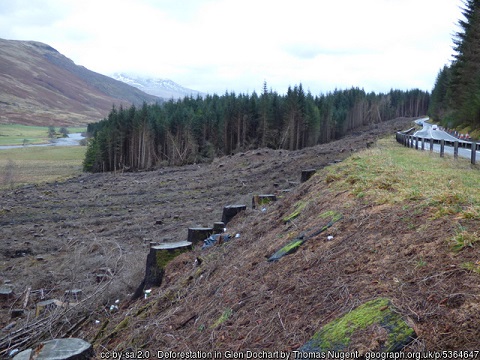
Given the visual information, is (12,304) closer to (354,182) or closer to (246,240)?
(246,240)

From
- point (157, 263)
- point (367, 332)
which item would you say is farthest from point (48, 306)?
point (367, 332)

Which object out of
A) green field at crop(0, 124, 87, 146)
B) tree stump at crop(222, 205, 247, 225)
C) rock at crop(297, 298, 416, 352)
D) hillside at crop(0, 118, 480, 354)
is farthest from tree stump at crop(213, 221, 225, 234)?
green field at crop(0, 124, 87, 146)

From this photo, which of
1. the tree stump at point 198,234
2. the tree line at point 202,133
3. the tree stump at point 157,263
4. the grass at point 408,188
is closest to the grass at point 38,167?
the tree line at point 202,133

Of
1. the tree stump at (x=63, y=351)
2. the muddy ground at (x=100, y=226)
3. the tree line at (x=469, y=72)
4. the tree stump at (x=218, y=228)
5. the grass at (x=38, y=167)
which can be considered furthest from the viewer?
the grass at (x=38, y=167)

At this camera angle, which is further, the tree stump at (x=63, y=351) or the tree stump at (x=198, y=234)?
the tree stump at (x=198, y=234)

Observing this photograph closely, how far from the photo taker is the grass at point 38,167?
56.0 m

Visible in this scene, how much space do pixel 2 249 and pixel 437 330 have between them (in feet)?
61.6

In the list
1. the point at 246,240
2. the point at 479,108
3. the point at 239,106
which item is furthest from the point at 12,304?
the point at 239,106

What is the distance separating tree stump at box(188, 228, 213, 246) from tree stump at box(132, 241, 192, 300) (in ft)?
3.06

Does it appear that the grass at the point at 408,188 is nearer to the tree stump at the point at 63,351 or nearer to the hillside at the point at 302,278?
→ the hillside at the point at 302,278

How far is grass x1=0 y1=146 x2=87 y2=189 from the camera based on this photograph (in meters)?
56.0

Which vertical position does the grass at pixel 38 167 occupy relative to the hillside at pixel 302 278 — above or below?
below

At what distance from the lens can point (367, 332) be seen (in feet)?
14.3

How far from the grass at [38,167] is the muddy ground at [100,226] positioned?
49.5 feet
